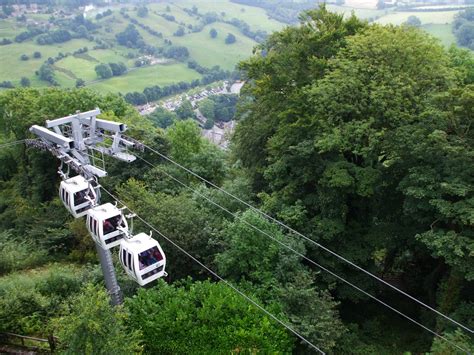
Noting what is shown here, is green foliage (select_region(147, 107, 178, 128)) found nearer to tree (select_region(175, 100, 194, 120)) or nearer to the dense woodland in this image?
tree (select_region(175, 100, 194, 120))

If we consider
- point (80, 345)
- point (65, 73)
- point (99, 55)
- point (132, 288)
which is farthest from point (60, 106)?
point (99, 55)

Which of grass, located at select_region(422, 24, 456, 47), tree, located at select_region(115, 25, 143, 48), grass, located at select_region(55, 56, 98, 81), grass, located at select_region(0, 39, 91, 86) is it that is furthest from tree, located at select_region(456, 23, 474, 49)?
tree, located at select_region(115, 25, 143, 48)

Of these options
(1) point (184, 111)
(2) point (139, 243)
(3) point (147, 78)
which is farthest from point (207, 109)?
(2) point (139, 243)

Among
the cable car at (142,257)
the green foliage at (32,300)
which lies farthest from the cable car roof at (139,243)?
the green foliage at (32,300)

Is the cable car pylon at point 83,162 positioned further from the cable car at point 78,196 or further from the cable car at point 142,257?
the cable car at point 142,257

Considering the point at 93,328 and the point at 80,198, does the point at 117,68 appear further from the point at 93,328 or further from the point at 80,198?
the point at 93,328

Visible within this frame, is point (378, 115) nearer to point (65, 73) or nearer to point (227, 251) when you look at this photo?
point (227, 251)
